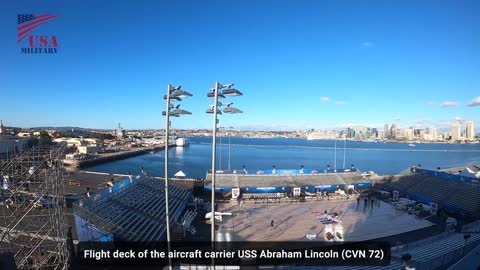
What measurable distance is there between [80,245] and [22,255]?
1.43m

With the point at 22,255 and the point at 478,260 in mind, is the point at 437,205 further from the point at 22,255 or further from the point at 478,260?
the point at 22,255

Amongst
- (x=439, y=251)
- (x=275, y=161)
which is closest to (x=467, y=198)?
(x=439, y=251)

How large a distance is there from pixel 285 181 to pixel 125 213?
12325 mm

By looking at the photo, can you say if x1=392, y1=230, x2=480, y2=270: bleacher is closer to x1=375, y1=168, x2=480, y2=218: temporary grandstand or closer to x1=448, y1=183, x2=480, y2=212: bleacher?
x1=448, y1=183, x2=480, y2=212: bleacher

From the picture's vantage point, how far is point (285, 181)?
21.5 meters

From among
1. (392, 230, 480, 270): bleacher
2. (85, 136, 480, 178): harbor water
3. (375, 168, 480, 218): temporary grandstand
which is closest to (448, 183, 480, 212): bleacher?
(375, 168, 480, 218): temporary grandstand

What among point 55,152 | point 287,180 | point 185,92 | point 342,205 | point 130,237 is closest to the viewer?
point 185,92

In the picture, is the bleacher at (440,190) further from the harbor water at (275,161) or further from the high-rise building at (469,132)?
the high-rise building at (469,132)

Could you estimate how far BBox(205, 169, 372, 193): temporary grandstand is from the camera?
2002 centimetres

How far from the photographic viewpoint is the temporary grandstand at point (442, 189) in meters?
16.2

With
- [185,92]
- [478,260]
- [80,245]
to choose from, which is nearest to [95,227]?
[80,245]

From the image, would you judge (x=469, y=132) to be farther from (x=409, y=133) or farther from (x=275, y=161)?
(x=275, y=161)

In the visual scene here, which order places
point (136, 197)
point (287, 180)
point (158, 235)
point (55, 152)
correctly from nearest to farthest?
1. point (55, 152)
2. point (158, 235)
3. point (136, 197)
4. point (287, 180)

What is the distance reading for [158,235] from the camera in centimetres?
1111
